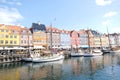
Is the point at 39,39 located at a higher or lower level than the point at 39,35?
lower

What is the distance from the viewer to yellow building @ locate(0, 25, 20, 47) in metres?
73.9

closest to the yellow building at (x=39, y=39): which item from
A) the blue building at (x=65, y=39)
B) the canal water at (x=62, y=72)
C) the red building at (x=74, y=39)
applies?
the blue building at (x=65, y=39)

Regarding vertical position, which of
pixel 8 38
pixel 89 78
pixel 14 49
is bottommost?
pixel 89 78

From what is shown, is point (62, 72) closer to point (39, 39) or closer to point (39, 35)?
point (39, 39)

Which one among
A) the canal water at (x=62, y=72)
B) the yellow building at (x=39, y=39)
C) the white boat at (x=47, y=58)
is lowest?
the canal water at (x=62, y=72)

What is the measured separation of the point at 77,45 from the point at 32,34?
38.2 m

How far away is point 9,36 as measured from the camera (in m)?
76.6

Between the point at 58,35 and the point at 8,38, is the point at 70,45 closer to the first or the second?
the point at 58,35

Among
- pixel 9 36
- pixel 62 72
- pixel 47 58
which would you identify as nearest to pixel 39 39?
pixel 9 36

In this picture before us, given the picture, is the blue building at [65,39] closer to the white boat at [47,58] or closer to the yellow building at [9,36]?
the yellow building at [9,36]

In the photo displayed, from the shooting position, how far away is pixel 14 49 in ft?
245

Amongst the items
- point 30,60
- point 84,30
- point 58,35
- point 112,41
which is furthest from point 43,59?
point 112,41

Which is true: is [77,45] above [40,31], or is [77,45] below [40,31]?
below

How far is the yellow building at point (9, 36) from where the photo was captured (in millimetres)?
73875
